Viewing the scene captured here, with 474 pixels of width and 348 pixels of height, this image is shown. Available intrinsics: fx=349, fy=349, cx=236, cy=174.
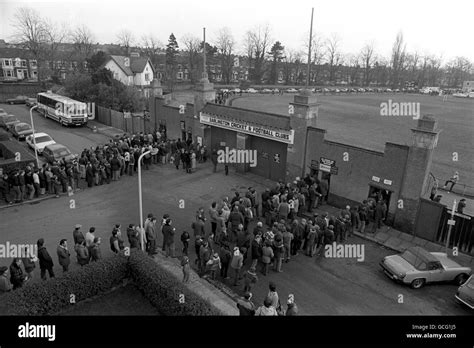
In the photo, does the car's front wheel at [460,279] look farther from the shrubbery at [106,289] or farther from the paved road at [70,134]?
the paved road at [70,134]

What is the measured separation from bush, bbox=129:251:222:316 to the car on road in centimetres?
654

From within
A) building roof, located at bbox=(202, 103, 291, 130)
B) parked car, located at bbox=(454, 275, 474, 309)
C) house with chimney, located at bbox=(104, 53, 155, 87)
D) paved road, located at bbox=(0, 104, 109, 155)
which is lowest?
parked car, located at bbox=(454, 275, 474, 309)

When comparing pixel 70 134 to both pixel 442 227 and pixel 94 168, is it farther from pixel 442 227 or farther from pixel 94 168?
pixel 442 227

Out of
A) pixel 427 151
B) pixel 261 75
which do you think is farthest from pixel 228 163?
pixel 261 75

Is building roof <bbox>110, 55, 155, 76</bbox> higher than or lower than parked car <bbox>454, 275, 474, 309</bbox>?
higher

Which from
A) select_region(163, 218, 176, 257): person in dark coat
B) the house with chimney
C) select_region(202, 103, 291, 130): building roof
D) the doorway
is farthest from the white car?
the house with chimney

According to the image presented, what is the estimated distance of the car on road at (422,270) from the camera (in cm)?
1178

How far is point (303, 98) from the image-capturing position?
1858 centimetres

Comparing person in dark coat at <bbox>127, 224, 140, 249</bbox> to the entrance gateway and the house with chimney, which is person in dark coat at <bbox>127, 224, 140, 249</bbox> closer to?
the entrance gateway

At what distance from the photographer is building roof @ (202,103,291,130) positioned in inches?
795

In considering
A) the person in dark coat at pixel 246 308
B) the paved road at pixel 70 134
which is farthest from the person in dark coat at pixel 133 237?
the paved road at pixel 70 134

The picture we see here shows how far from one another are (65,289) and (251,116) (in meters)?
14.8

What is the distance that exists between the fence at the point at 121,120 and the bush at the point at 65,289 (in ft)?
72.6

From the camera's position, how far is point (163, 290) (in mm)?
10055
